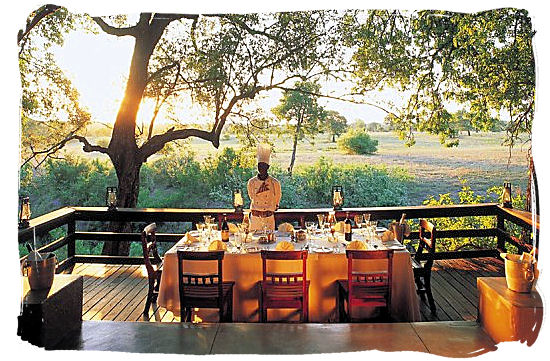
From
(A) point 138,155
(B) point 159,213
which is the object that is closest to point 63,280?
(B) point 159,213

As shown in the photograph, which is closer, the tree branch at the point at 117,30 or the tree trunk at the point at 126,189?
the tree branch at the point at 117,30

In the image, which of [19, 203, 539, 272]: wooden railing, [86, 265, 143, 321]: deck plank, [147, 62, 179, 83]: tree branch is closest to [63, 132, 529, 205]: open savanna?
[147, 62, 179, 83]: tree branch

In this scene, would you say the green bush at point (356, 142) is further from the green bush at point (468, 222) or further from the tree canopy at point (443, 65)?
the tree canopy at point (443, 65)

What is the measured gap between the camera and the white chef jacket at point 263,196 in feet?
16.5

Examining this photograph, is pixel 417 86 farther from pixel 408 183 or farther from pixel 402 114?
pixel 408 183

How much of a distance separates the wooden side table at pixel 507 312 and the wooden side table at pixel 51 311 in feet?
7.59

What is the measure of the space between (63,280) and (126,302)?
2.16 meters

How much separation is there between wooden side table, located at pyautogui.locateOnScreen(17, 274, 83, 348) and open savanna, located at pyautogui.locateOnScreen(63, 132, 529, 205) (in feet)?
26.4

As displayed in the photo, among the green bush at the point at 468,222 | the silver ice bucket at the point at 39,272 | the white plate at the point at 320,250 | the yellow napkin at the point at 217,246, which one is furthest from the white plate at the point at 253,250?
the green bush at the point at 468,222

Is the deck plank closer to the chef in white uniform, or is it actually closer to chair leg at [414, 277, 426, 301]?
the chef in white uniform

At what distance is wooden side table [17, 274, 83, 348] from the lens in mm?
2412

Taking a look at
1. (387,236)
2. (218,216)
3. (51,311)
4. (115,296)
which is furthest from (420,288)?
(51,311)

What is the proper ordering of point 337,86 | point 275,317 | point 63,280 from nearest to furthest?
point 63,280
point 275,317
point 337,86

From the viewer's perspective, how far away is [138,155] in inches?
339
